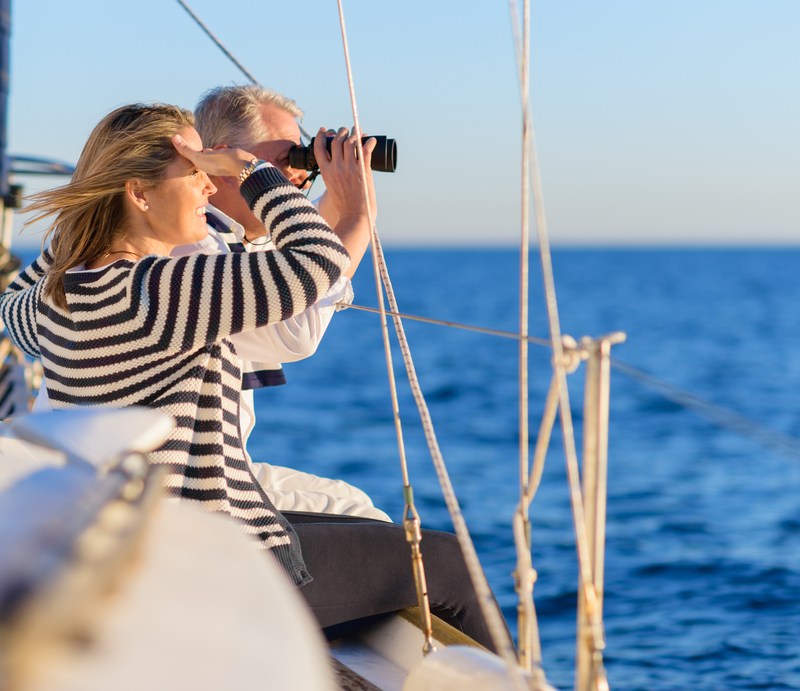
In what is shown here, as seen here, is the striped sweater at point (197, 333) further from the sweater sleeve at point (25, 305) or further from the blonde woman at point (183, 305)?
the sweater sleeve at point (25, 305)

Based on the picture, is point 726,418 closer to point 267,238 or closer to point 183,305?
point 183,305

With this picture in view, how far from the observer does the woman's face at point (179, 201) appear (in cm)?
135

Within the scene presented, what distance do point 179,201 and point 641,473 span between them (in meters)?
7.49

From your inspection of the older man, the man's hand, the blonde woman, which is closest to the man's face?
the older man

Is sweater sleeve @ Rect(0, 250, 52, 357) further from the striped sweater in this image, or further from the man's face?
the man's face

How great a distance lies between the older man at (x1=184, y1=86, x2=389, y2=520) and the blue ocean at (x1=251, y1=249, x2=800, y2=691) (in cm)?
51

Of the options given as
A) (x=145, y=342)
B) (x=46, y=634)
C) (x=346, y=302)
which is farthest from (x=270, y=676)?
(x=346, y=302)

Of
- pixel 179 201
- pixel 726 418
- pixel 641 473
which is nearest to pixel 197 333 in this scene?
pixel 179 201

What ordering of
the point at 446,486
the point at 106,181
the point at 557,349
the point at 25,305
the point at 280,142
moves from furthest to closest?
the point at 280,142
the point at 25,305
the point at 106,181
the point at 446,486
the point at 557,349

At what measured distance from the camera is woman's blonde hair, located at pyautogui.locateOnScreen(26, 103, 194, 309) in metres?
1.31

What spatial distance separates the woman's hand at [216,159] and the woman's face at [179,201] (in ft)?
0.05

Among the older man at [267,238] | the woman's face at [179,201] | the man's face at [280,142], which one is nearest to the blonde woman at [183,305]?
the woman's face at [179,201]

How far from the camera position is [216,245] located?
156 cm

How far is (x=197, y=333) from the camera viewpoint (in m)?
1.22
